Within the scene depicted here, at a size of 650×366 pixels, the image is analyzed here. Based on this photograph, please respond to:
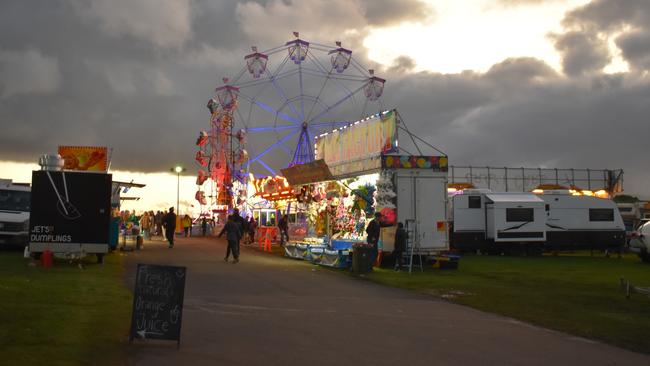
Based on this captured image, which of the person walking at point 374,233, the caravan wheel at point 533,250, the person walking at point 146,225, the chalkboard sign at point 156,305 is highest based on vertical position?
the person walking at point 146,225

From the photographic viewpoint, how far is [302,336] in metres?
9.11

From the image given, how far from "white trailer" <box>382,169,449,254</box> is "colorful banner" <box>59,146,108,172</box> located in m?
11.7

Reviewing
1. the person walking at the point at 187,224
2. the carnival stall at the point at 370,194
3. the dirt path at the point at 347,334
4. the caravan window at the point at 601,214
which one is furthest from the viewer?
the person walking at the point at 187,224

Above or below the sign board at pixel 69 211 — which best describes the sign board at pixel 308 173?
above

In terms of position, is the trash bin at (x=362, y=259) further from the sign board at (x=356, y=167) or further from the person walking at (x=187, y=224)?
the person walking at (x=187, y=224)

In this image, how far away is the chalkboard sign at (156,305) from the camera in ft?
26.8

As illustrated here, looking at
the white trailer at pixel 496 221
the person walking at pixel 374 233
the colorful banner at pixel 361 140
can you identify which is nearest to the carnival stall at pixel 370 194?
the colorful banner at pixel 361 140

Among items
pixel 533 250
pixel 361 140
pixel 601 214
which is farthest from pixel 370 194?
pixel 601 214

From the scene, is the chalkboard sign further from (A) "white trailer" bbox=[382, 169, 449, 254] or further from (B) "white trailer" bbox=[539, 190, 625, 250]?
(B) "white trailer" bbox=[539, 190, 625, 250]

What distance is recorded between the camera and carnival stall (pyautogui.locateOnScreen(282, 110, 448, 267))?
21.3 metres

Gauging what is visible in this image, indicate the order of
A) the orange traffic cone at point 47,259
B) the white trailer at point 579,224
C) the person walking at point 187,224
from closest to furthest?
the orange traffic cone at point 47,259
the white trailer at point 579,224
the person walking at point 187,224

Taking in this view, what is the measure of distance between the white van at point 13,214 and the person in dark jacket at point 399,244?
13.1 metres

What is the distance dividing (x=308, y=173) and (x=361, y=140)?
109 inches

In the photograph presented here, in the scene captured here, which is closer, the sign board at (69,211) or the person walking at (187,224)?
the sign board at (69,211)
